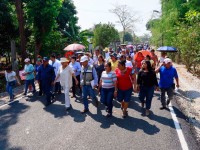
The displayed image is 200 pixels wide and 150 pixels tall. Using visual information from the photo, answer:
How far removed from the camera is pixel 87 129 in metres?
6.55

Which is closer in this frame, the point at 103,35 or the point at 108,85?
the point at 108,85

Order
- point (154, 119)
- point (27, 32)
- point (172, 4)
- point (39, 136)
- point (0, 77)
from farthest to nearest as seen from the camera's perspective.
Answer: point (172, 4)
point (27, 32)
point (0, 77)
point (154, 119)
point (39, 136)

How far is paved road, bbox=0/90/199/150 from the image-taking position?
18.3ft

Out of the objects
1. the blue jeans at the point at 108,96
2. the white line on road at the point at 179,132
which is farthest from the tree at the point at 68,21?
the white line on road at the point at 179,132

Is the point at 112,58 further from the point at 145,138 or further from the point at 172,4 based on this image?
the point at 172,4

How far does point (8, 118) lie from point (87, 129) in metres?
2.76

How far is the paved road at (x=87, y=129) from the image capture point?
5574 mm

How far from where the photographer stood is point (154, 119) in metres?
7.22

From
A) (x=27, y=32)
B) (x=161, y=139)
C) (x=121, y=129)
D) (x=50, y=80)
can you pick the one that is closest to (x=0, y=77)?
(x=27, y=32)

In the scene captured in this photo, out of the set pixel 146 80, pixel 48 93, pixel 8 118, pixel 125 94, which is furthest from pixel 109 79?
pixel 8 118

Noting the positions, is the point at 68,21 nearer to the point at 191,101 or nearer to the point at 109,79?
the point at 191,101

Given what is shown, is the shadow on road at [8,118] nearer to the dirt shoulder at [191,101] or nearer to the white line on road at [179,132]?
the white line on road at [179,132]

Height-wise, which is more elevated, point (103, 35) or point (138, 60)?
point (103, 35)

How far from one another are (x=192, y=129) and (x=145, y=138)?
1.55 m
